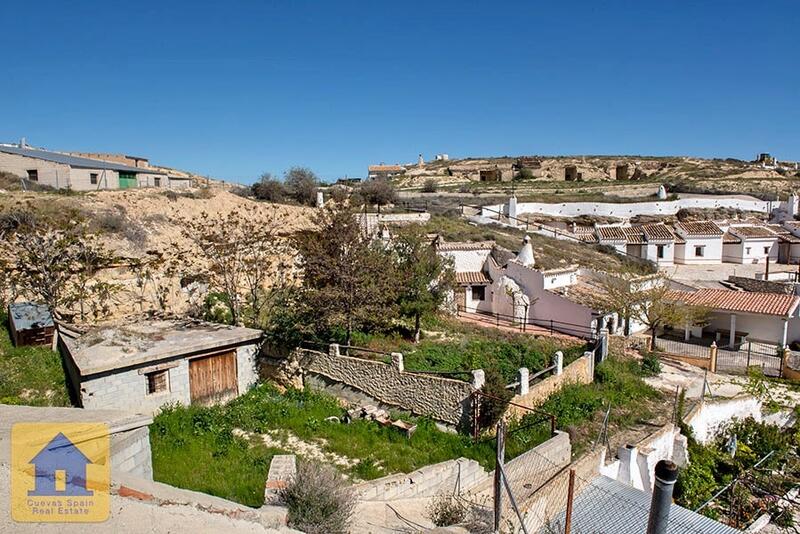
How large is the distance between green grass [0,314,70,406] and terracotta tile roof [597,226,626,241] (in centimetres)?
3634

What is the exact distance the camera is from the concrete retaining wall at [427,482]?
8516 mm

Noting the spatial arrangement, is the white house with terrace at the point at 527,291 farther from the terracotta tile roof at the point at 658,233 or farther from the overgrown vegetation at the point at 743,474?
the terracotta tile roof at the point at 658,233

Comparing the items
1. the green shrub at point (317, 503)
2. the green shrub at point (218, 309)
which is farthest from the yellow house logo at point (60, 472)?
the green shrub at point (218, 309)

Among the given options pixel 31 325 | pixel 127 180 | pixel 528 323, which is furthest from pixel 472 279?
pixel 127 180

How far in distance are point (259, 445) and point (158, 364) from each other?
3.28 m

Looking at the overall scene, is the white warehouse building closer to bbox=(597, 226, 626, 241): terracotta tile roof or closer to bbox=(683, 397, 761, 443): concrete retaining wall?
bbox=(683, 397, 761, 443): concrete retaining wall

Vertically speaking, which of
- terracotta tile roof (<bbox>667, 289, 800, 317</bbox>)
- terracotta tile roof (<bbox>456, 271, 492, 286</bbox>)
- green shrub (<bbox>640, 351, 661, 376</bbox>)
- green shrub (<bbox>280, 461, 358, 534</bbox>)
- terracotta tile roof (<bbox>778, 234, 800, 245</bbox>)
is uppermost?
terracotta tile roof (<bbox>778, 234, 800, 245</bbox>)

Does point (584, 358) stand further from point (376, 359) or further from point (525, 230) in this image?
point (525, 230)

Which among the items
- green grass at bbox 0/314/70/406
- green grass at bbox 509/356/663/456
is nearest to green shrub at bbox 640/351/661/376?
green grass at bbox 509/356/663/456

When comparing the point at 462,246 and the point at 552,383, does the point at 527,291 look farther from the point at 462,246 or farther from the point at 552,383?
the point at 552,383

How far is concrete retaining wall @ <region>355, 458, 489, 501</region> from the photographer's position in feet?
27.9

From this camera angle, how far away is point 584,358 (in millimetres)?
15891

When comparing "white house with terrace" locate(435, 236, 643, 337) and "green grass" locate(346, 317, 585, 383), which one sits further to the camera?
"white house with terrace" locate(435, 236, 643, 337)

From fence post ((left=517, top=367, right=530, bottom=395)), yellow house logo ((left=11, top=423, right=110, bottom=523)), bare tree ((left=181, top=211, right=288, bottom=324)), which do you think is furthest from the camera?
bare tree ((left=181, top=211, right=288, bottom=324))
